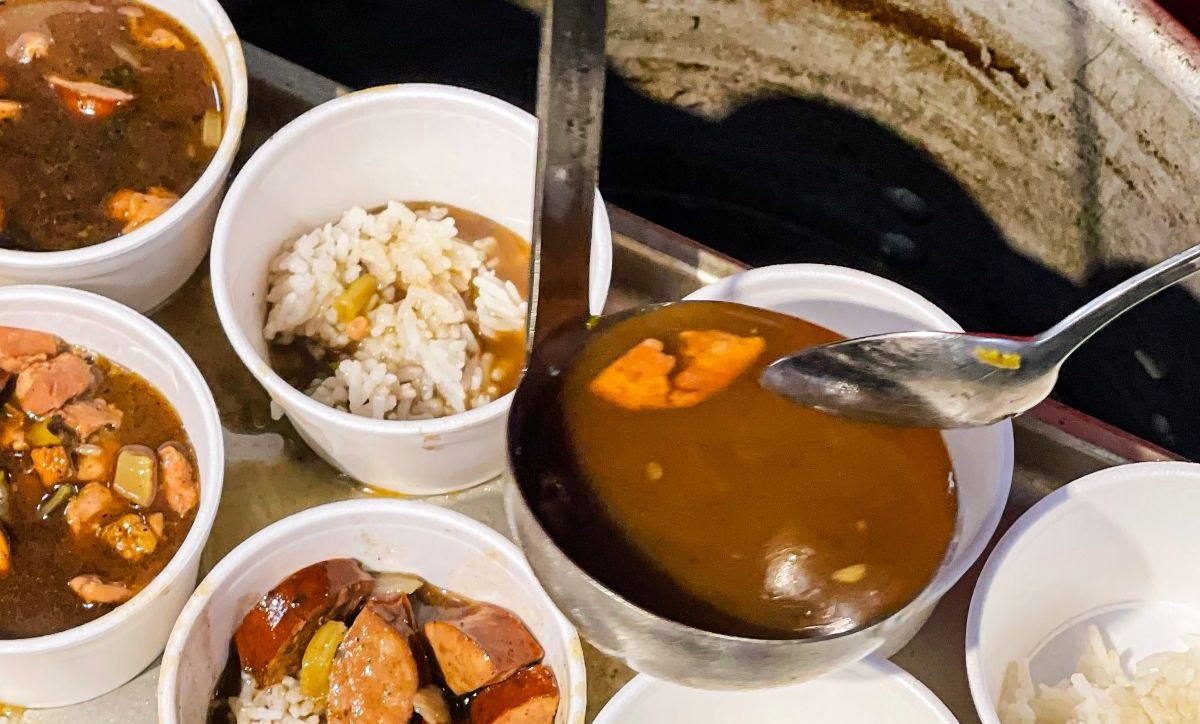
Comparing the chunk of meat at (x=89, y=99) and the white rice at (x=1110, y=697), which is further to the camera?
the chunk of meat at (x=89, y=99)

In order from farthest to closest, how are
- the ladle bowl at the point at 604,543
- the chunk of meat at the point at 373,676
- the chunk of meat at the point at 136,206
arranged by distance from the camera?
the chunk of meat at the point at 136,206 → the chunk of meat at the point at 373,676 → the ladle bowl at the point at 604,543

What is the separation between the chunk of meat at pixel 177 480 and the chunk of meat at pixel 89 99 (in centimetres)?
60

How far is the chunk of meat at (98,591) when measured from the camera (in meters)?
1.35

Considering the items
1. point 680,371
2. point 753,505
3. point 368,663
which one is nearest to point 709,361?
point 680,371

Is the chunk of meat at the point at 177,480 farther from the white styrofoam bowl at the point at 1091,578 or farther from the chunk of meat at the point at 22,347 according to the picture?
the white styrofoam bowl at the point at 1091,578

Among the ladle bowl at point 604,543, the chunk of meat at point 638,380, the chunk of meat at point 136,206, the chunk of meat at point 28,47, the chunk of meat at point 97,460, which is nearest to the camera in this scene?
the ladle bowl at point 604,543

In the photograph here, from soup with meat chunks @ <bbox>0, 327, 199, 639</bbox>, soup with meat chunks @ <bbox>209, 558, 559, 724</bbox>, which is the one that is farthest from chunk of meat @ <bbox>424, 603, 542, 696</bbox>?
soup with meat chunks @ <bbox>0, 327, 199, 639</bbox>

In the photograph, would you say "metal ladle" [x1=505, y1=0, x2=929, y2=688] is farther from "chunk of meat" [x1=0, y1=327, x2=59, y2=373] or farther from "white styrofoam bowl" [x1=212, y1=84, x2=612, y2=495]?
"chunk of meat" [x1=0, y1=327, x2=59, y2=373]

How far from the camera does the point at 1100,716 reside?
1.34m

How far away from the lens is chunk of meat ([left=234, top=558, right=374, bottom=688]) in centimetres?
138

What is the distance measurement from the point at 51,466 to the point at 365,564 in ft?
1.48

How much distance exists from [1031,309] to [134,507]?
152cm

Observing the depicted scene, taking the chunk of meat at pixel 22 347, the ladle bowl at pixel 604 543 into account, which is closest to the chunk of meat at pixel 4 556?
the chunk of meat at pixel 22 347

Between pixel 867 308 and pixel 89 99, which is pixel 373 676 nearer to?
pixel 867 308
